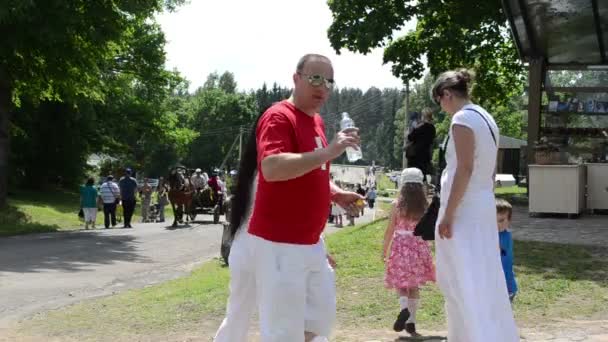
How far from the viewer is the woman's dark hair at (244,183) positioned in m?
4.37

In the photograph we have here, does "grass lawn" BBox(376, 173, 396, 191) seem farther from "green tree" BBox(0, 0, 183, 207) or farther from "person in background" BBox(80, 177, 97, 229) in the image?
"green tree" BBox(0, 0, 183, 207)

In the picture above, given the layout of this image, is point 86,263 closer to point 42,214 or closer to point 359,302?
point 359,302

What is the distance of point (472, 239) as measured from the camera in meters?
4.87

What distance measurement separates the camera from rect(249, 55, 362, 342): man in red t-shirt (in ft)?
12.6

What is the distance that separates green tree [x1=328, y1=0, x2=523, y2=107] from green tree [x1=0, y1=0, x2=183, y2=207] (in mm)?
5721

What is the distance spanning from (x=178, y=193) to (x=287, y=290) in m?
21.6

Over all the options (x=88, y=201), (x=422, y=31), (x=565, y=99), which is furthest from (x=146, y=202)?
(x=565, y=99)

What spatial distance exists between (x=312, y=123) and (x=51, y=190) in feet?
122

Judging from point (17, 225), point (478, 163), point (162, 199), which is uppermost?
point (478, 163)

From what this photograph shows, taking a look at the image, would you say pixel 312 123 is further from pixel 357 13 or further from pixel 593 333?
pixel 357 13

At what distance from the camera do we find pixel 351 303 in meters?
8.32

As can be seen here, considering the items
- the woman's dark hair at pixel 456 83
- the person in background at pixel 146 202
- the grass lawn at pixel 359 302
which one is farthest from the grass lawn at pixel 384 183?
the woman's dark hair at pixel 456 83

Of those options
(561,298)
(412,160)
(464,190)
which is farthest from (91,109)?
(464,190)

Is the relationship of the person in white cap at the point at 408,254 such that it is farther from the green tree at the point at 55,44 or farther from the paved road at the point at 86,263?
the green tree at the point at 55,44
